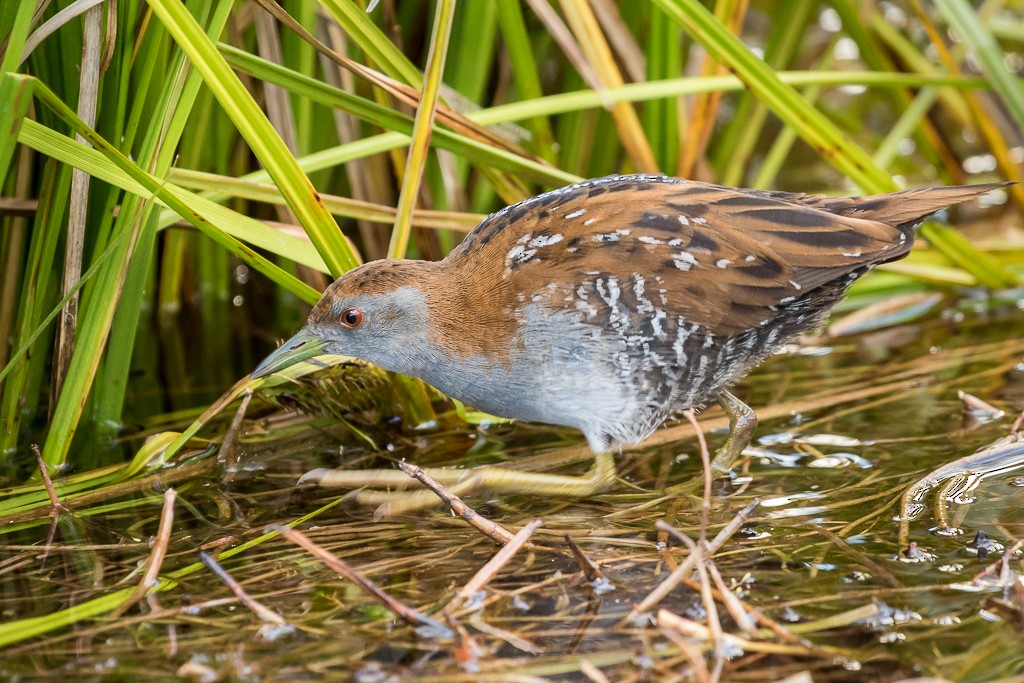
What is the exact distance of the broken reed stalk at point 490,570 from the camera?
8.46 ft

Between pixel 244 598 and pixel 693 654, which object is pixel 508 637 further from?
pixel 244 598

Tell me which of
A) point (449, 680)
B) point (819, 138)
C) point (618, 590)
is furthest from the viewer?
point (819, 138)

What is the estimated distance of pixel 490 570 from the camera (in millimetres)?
2627

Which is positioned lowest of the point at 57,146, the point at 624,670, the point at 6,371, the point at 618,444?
the point at 624,670

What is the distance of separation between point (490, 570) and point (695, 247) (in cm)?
109

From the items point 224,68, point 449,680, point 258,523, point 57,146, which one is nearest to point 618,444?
point 258,523

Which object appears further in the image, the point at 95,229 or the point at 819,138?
the point at 819,138

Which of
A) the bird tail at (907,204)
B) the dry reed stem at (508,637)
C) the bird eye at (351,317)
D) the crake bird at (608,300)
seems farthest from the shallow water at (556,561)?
the bird tail at (907,204)

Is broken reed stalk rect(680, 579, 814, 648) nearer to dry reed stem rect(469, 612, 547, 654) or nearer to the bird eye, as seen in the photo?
dry reed stem rect(469, 612, 547, 654)

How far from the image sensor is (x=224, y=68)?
297cm

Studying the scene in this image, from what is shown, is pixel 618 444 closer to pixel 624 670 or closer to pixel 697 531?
pixel 697 531

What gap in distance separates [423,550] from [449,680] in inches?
29.3

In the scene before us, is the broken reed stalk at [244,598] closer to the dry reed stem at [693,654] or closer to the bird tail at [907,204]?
the dry reed stem at [693,654]

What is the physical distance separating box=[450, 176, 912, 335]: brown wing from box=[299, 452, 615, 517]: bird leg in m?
0.54
